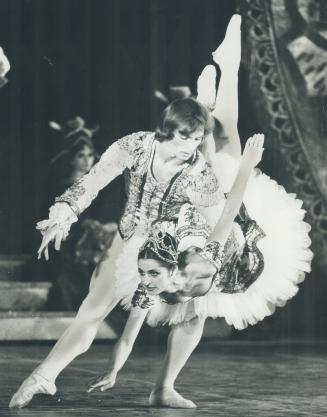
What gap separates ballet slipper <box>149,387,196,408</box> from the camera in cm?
351

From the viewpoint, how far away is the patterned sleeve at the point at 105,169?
3.58m

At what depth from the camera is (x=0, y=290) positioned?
6375mm

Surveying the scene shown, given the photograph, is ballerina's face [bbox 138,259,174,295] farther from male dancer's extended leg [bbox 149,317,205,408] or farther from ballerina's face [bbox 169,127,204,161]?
ballerina's face [bbox 169,127,204,161]

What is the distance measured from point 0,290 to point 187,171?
9.77 feet

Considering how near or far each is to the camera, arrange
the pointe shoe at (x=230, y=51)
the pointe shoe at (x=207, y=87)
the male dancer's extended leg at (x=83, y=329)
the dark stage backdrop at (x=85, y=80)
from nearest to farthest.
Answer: the male dancer's extended leg at (x=83, y=329) < the pointe shoe at (x=207, y=87) < the pointe shoe at (x=230, y=51) < the dark stage backdrop at (x=85, y=80)

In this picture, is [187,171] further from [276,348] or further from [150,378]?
[276,348]

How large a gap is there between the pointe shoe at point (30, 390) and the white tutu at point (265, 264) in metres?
0.40

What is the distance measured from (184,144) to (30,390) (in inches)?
36.2

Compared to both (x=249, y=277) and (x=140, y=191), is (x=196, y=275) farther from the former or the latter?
(x=140, y=191)

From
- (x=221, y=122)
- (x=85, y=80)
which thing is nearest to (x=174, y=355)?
(x=221, y=122)

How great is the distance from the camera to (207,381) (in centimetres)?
428

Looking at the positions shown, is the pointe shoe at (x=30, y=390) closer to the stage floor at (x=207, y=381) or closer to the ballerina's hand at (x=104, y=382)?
the stage floor at (x=207, y=381)

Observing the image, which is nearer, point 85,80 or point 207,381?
point 207,381

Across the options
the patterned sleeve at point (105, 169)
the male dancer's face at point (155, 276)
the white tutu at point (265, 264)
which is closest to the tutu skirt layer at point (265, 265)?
the white tutu at point (265, 264)
